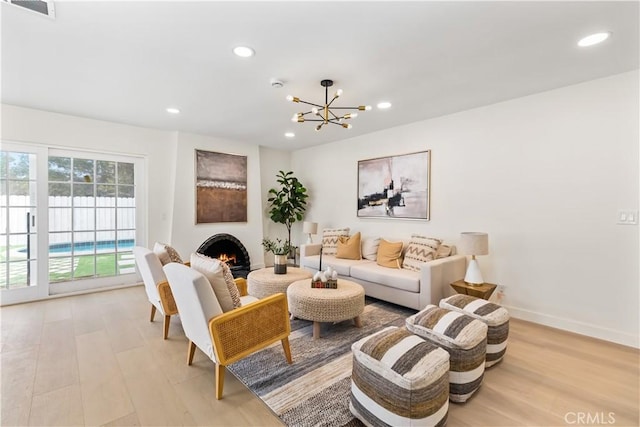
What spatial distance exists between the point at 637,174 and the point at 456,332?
2.45 m

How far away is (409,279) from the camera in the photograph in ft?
11.4

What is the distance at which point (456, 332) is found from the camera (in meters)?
2.03

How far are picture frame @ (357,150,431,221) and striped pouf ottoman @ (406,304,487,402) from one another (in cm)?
230

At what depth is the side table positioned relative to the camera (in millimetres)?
3131

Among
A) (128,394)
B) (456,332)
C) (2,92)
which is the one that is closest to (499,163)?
(456,332)

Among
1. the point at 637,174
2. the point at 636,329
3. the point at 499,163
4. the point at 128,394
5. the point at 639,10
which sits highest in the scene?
the point at 639,10

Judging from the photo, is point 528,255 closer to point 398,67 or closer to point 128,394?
point 398,67

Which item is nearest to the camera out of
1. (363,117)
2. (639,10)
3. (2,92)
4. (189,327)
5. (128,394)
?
(639,10)

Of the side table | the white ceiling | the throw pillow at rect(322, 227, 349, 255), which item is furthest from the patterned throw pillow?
the side table

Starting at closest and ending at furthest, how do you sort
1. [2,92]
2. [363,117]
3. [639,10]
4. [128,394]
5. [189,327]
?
1. [639,10]
2. [128,394]
3. [189,327]
4. [2,92]
5. [363,117]

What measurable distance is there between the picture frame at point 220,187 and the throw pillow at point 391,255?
2967 millimetres

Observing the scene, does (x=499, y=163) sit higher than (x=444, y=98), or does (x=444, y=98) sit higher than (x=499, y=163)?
(x=444, y=98)

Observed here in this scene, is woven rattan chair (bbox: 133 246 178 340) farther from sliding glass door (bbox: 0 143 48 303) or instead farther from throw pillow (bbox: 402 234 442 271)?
throw pillow (bbox: 402 234 442 271)

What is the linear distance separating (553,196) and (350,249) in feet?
8.79
